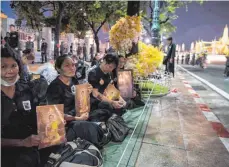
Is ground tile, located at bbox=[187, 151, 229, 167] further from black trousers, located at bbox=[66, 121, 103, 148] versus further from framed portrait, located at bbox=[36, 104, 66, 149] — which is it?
framed portrait, located at bbox=[36, 104, 66, 149]

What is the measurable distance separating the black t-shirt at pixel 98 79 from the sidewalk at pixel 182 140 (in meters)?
1.11

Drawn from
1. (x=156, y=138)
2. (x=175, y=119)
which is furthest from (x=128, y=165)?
(x=175, y=119)

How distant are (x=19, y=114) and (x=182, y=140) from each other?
8.79 feet

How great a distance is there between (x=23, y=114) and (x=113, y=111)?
2.00 meters

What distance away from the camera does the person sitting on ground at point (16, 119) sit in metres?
1.90

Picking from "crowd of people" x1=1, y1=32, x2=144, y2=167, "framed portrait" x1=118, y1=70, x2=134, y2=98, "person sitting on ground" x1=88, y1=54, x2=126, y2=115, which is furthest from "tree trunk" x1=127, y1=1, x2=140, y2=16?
"crowd of people" x1=1, y1=32, x2=144, y2=167

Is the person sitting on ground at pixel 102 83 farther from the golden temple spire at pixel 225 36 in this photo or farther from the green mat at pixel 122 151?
the golden temple spire at pixel 225 36

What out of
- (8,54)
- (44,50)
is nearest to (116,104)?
(8,54)

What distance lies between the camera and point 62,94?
277 centimetres

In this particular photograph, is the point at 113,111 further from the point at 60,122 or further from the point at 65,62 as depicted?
the point at 60,122

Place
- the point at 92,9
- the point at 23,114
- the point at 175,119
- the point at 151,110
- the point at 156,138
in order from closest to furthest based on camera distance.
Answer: the point at 23,114 → the point at 156,138 → the point at 175,119 → the point at 151,110 → the point at 92,9

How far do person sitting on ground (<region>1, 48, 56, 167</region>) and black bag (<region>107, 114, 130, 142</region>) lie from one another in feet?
4.59

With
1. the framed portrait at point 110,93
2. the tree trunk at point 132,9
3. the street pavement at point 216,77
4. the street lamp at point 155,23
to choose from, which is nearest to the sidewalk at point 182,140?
the framed portrait at point 110,93

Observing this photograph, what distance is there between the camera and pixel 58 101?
2713 mm
